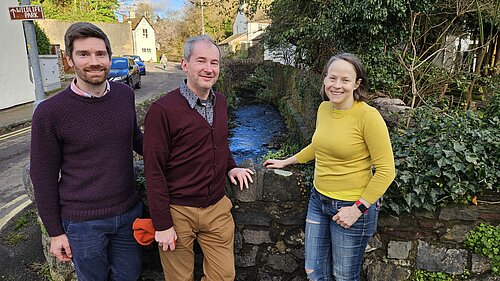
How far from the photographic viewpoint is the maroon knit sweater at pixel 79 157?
5.99 feet

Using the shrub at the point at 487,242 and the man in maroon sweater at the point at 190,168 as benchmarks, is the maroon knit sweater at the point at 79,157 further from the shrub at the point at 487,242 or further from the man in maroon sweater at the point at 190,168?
the shrub at the point at 487,242

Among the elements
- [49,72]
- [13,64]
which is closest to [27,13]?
[13,64]

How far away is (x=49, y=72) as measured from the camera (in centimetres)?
1609

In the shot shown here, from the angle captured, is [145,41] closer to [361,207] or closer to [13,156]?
[13,156]

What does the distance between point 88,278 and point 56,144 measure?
2.73ft

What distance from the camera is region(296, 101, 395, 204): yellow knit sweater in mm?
1834

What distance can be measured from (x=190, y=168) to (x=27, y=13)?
6.49 meters

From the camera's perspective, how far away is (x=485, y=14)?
6172mm

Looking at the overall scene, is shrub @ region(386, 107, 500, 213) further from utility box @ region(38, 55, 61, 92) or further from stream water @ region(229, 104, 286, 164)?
utility box @ region(38, 55, 61, 92)

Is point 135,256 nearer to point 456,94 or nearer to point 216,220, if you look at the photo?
point 216,220

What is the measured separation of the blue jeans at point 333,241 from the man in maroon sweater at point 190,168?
0.53 metres

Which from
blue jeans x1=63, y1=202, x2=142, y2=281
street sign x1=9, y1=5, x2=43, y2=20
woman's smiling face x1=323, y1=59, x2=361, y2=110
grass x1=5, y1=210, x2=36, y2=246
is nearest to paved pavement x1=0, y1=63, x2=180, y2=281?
grass x1=5, y1=210, x2=36, y2=246

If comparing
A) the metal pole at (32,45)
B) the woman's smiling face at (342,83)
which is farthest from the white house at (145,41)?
the woman's smiling face at (342,83)

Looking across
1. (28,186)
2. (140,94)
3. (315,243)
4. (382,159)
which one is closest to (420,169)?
(382,159)
